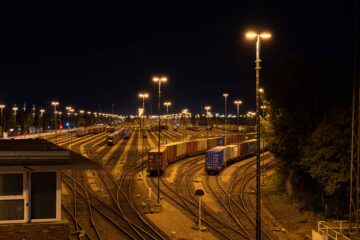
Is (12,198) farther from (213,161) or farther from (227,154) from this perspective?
(227,154)

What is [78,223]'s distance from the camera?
85.5ft

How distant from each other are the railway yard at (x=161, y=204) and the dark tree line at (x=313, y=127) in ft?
12.6

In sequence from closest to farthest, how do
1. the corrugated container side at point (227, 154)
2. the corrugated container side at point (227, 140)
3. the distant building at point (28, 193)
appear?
the distant building at point (28, 193) < the corrugated container side at point (227, 154) < the corrugated container side at point (227, 140)

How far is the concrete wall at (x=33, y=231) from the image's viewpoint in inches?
474

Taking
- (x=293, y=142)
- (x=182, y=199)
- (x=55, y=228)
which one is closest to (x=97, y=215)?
(x=182, y=199)

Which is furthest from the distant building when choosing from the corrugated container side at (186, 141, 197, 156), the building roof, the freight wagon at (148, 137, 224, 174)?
the corrugated container side at (186, 141, 197, 156)

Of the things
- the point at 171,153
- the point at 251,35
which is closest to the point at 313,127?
the point at 251,35

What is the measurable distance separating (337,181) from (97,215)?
13452mm

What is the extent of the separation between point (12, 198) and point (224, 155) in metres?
39.8

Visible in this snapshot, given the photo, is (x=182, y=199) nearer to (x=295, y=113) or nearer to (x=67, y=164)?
(x=295, y=113)

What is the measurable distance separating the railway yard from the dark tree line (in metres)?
3.85

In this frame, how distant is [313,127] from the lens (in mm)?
29969

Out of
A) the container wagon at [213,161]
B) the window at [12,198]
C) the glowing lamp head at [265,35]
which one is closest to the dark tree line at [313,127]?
the glowing lamp head at [265,35]

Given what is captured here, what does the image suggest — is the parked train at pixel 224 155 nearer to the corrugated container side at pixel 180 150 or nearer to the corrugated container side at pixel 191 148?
the corrugated container side at pixel 180 150
